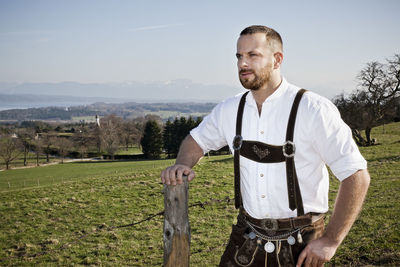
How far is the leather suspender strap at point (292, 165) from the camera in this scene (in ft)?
7.26

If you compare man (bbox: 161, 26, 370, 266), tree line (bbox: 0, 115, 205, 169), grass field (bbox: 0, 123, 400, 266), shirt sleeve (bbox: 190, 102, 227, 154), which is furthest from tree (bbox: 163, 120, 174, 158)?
man (bbox: 161, 26, 370, 266)

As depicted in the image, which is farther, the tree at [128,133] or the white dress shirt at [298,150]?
the tree at [128,133]

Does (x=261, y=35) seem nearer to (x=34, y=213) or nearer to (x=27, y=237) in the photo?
(x=27, y=237)

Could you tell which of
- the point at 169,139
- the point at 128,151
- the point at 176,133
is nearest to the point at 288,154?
the point at 176,133

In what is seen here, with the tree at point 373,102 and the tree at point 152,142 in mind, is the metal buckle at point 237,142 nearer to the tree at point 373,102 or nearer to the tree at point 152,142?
the tree at point 373,102

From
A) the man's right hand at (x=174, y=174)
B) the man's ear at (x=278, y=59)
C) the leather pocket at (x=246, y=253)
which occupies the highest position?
the man's ear at (x=278, y=59)

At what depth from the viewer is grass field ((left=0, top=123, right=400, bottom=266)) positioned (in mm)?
6871

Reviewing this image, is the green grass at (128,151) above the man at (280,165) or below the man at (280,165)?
below

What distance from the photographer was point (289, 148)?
221 cm

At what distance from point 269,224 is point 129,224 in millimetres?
4019

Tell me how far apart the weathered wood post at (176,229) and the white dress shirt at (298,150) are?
51 cm

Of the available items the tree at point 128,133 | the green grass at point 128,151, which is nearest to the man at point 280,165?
the green grass at point 128,151

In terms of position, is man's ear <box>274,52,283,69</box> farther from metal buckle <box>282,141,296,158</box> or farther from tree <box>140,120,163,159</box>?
tree <box>140,120,163,159</box>

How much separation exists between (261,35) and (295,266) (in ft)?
5.57
